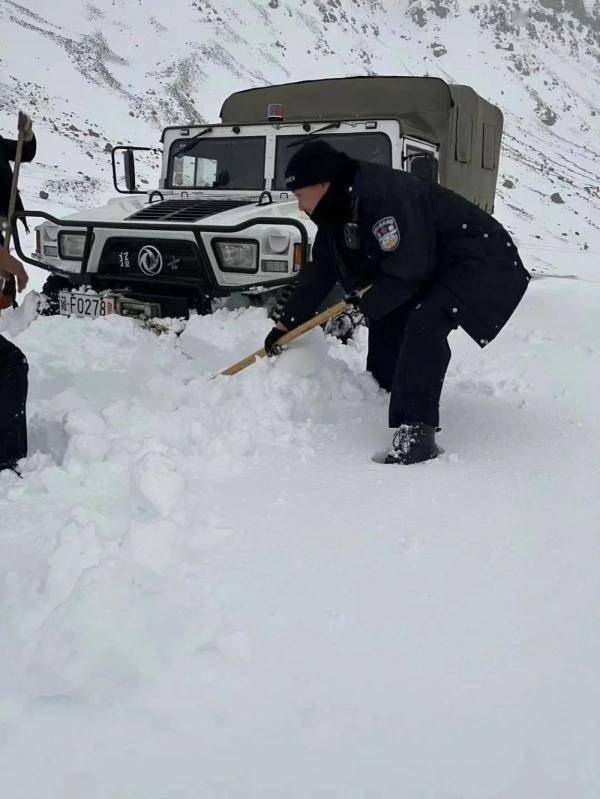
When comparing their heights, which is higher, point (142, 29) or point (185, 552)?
point (185, 552)

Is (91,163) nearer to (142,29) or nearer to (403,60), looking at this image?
(142,29)

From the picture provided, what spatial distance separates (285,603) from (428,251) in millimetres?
1474

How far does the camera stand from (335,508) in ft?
7.48

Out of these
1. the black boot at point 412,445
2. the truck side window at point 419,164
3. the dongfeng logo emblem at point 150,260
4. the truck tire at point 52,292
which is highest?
the truck side window at point 419,164

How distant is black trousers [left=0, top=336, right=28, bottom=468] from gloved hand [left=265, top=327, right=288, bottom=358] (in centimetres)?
115

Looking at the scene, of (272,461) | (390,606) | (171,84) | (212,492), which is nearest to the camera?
(390,606)

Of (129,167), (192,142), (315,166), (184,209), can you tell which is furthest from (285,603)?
(129,167)

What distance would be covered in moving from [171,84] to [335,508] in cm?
3465

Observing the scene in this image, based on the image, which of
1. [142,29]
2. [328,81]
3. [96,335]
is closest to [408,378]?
[96,335]

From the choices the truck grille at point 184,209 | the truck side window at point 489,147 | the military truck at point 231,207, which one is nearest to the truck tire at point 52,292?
the military truck at point 231,207

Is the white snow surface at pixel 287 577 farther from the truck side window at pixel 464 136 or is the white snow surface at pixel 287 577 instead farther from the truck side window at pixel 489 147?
the truck side window at pixel 489 147

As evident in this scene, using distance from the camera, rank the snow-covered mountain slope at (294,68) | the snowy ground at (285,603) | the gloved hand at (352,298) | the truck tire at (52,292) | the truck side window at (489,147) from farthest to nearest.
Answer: the snow-covered mountain slope at (294,68)
the truck side window at (489,147)
the truck tire at (52,292)
the gloved hand at (352,298)
the snowy ground at (285,603)

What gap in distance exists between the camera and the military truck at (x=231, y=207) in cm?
406

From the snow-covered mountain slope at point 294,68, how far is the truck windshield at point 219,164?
23.6 ft
